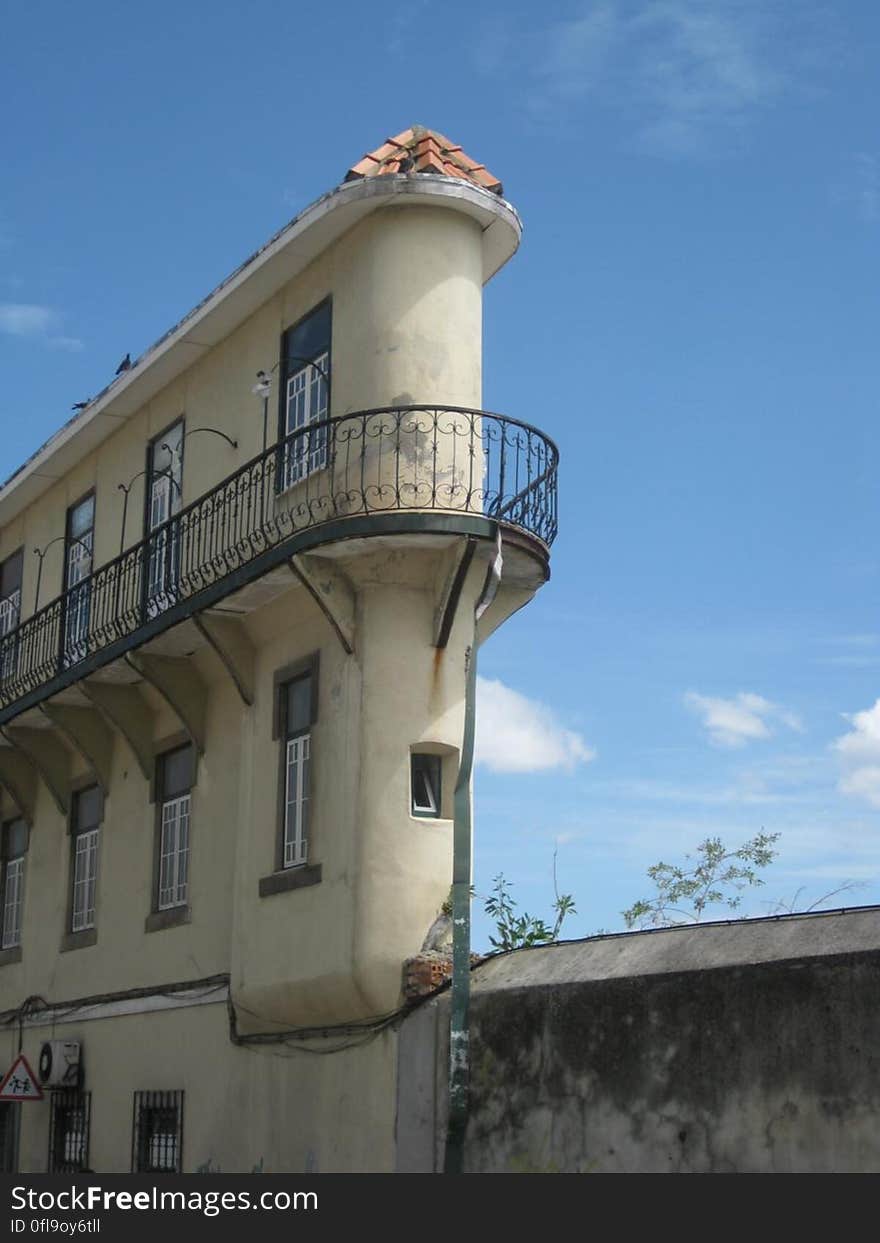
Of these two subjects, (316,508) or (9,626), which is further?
(9,626)

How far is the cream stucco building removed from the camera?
50.9 feet

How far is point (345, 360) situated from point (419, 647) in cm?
292

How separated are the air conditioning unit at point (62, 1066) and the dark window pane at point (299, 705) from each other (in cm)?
543

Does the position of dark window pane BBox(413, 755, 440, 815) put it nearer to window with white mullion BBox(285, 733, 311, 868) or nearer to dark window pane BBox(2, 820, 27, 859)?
window with white mullion BBox(285, 733, 311, 868)

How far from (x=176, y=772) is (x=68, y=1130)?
14.1 feet

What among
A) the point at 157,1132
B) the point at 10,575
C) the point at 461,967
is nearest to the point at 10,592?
the point at 10,575

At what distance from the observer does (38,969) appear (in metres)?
22.1

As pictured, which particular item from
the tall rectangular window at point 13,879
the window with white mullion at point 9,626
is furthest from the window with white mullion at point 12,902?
the window with white mullion at point 9,626

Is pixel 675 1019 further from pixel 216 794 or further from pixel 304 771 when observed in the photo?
pixel 216 794

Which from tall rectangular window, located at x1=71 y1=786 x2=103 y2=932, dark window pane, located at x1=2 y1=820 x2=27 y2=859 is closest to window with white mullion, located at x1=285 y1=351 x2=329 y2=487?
tall rectangular window, located at x1=71 y1=786 x2=103 y2=932

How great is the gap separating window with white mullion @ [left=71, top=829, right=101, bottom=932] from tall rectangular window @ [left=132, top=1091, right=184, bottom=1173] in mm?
3153

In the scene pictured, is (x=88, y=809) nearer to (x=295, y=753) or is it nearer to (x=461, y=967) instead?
(x=295, y=753)

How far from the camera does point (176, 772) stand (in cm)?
1970

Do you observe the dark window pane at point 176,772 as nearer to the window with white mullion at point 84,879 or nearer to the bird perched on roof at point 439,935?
the window with white mullion at point 84,879
